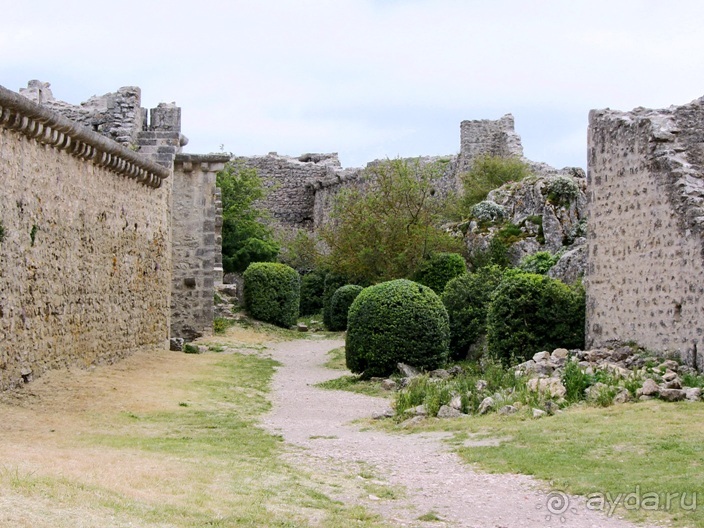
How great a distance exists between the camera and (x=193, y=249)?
22828 mm

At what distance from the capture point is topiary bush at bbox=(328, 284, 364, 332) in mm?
26031

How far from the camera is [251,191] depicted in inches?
1407

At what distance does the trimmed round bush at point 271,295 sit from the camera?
1041 inches

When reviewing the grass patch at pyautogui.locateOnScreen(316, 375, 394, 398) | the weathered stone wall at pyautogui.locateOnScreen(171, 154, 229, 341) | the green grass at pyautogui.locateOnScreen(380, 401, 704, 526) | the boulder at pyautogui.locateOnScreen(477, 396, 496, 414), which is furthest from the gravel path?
the weathered stone wall at pyautogui.locateOnScreen(171, 154, 229, 341)

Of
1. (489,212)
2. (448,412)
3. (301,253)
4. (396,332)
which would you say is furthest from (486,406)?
(301,253)

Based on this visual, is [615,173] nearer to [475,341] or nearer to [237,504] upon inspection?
[475,341]

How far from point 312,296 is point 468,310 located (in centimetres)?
1539

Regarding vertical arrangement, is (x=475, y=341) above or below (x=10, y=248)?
below

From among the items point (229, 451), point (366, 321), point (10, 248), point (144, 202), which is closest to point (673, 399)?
point (229, 451)

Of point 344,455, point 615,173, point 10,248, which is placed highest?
point 615,173

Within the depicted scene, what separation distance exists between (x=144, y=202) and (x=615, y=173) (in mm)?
8023

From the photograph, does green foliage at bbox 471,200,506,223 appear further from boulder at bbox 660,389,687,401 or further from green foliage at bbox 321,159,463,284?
boulder at bbox 660,389,687,401

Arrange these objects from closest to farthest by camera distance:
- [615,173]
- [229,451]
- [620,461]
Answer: [620,461], [229,451], [615,173]

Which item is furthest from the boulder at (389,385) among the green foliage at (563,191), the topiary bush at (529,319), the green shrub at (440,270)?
the green foliage at (563,191)
